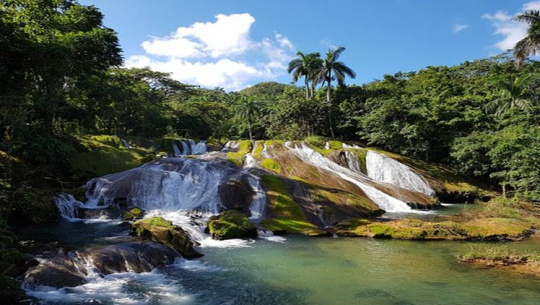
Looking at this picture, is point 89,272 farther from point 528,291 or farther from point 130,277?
point 528,291

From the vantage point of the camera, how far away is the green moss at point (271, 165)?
3651 centimetres

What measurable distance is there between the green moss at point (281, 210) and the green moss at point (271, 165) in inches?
295

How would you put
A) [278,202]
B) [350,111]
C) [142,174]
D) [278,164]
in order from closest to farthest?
1. [278,202]
2. [142,174]
3. [278,164]
4. [350,111]

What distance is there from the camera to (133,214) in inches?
941

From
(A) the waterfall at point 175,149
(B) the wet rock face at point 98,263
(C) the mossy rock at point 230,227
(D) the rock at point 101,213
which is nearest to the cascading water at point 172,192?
(D) the rock at point 101,213

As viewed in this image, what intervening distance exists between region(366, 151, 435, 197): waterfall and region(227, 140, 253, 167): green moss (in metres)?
14.6

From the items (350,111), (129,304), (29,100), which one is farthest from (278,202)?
(350,111)

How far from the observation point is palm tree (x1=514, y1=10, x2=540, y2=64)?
38.2 meters

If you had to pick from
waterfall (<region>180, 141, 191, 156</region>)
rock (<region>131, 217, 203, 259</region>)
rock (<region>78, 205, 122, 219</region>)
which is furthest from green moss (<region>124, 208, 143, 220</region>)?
waterfall (<region>180, 141, 191, 156</region>)

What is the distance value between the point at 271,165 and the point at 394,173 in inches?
564

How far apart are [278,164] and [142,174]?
13.9m

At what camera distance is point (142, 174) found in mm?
29000

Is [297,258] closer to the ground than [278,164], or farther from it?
closer to the ground

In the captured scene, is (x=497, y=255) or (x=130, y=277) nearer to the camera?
(x=130, y=277)
